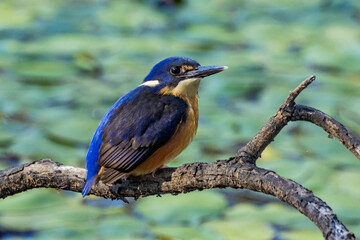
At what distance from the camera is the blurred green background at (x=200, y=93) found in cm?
337

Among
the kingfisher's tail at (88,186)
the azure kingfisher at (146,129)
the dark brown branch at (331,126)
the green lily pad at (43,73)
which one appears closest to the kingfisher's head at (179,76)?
the azure kingfisher at (146,129)

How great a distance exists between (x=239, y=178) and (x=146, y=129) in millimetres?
528

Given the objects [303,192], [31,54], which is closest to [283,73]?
[31,54]

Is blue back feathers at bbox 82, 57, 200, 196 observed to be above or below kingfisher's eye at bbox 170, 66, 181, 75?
below

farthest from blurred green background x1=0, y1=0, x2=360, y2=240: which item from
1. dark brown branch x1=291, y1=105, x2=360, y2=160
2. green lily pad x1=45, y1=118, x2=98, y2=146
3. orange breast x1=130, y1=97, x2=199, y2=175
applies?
dark brown branch x1=291, y1=105, x2=360, y2=160

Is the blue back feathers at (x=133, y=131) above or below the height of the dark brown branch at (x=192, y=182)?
above

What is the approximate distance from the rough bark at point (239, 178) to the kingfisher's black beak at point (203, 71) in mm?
454

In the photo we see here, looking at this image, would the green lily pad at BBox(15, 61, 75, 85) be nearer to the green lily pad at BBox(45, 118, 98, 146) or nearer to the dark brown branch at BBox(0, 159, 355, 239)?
the green lily pad at BBox(45, 118, 98, 146)

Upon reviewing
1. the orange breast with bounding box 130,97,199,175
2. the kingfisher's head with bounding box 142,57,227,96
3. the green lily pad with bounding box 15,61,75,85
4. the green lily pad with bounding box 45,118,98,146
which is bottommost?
the orange breast with bounding box 130,97,199,175

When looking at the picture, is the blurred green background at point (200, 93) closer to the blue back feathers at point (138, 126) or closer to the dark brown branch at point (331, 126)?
the blue back feathers at point (138, 126)

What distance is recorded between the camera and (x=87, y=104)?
172 inches

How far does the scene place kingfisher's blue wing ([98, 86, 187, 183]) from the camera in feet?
8.21

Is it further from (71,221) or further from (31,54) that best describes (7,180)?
(31,54)

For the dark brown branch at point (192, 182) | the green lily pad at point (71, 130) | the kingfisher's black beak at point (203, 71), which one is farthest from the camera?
the green lily pad at point (71, 130)
